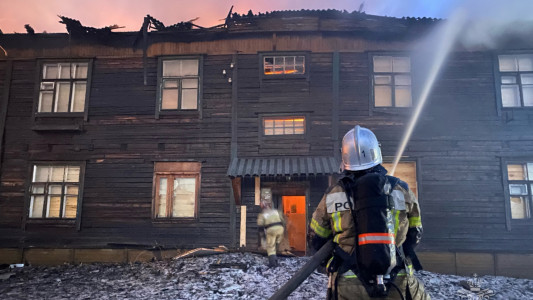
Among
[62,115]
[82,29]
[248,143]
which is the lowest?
[248,143]

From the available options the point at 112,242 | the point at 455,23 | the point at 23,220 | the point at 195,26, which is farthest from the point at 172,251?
the point at 455,23

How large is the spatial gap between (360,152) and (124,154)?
32.8 feet

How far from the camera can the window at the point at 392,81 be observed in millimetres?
11156

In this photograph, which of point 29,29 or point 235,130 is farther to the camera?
point 29,29

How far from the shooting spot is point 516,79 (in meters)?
11.0

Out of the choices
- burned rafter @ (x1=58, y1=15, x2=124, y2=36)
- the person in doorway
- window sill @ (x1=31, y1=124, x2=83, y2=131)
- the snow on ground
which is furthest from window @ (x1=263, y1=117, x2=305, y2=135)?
window sill @ (x1=31, y1=124, x2=83, y2=131)

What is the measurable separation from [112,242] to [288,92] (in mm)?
7115

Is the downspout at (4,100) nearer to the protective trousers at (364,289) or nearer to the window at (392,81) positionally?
the window at (392,81)

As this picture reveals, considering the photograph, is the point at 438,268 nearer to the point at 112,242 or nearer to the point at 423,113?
the point at 423,113

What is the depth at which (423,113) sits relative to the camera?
10.9 meters

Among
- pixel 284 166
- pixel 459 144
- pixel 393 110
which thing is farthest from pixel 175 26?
pixel 459 144

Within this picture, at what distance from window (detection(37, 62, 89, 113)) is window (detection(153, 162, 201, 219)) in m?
3.54

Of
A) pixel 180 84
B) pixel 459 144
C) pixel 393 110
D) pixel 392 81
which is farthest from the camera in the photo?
pixel 180 84

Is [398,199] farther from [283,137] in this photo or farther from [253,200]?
[283,137]
